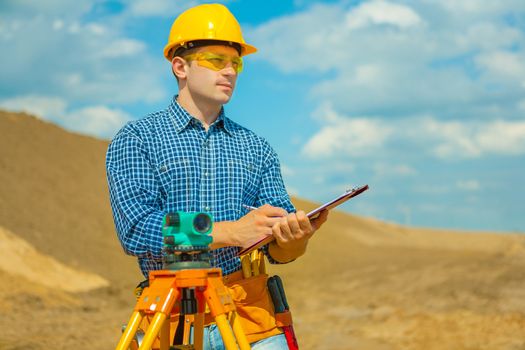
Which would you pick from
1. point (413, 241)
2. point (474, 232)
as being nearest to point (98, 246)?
point (413, 241)

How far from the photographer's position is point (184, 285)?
8.17ft

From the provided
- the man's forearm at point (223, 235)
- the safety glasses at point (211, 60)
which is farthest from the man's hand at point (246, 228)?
the safety glasses at point (211, 60)

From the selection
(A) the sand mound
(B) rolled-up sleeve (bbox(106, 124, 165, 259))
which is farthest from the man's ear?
(A) the sand mound

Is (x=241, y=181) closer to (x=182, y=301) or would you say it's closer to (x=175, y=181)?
(x=175, y=181)

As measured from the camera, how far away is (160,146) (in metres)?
3.12

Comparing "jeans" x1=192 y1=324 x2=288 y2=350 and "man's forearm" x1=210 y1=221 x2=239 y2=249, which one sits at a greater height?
"man's forearm" x1=210 y1=221 x2=239 y2=249

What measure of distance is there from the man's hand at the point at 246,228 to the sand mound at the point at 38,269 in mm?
17299

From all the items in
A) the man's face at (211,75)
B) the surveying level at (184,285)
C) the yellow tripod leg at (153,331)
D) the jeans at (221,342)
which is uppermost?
the man's face at (211,75)

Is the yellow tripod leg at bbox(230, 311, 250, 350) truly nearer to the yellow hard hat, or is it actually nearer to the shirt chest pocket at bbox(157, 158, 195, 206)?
the shirt chest pocket at bbox(157, 158, 195, 206)

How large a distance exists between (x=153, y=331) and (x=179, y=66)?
1261 millimetres

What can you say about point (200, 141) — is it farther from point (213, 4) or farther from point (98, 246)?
point (98, 246)

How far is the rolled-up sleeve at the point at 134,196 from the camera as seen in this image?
2.87 metres

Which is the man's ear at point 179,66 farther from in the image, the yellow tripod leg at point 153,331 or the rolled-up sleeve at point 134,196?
the yellow tripod leg at point 153,331

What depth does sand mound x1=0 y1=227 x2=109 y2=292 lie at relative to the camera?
63.7 feet
